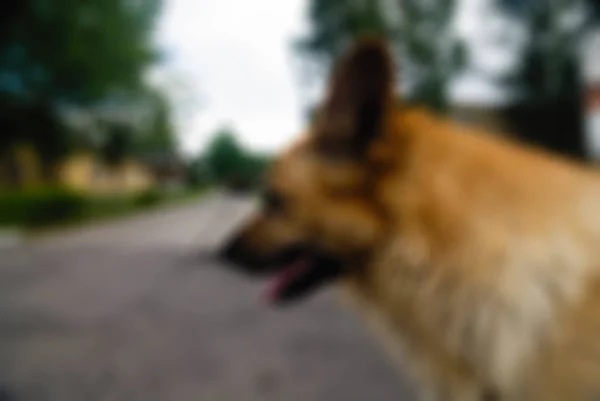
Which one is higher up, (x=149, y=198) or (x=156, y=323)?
(x=149, y=198)

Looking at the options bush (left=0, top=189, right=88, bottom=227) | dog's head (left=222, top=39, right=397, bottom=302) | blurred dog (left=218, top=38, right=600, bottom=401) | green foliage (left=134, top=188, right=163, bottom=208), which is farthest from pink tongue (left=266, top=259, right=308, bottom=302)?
bush (left=0, top=189, right=88, bottom=227)

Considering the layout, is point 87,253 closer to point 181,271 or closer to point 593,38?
point 181,271

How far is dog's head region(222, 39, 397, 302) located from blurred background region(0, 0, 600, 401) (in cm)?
14

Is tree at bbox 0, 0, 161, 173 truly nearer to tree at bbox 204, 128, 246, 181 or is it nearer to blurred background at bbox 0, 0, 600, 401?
blurred background at bbox 0, 0, 600, 401

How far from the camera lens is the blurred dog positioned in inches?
25.3

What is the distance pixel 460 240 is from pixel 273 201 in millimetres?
317

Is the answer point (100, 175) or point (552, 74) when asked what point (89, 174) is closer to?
point (100, 175)

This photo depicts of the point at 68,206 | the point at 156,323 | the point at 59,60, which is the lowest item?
the point at 156,323

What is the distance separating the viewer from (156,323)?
1.14 m

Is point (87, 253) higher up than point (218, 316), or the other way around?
point (87, 253)

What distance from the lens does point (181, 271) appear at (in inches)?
46.6

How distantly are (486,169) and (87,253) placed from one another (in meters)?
0.73

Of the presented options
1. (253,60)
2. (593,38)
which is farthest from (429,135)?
(593,38)

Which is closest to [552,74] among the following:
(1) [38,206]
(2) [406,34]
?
(2) [406,34]
